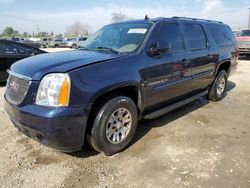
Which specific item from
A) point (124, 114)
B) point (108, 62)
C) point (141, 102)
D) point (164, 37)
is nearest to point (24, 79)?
point (108, 62)

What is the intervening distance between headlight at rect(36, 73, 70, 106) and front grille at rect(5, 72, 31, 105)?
224 mm

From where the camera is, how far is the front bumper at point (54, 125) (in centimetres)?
263

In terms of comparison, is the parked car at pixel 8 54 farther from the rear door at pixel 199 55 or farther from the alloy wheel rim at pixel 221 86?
the alloy wheel rim at pixel 221 86

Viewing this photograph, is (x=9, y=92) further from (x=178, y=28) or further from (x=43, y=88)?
(x=178, y=28)

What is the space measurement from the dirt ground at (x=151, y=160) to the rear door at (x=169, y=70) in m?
0.66

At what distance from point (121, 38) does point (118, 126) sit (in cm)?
147

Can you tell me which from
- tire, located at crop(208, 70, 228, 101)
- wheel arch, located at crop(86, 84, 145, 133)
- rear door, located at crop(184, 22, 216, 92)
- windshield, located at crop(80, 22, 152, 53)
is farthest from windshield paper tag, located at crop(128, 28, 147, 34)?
tire, located at crop(208, 70, 228, 101)

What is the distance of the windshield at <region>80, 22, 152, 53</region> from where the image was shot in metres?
3.66

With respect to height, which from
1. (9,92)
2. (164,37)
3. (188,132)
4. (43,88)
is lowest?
(188,132)

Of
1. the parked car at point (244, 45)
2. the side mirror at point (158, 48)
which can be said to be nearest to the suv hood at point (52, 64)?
the side mirror at point (158, 48)

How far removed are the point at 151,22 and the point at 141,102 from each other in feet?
4.48

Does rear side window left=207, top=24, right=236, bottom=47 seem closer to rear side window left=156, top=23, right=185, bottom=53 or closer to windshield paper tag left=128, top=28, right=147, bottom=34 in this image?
rear side window left=156, top=23, right=185, bottom=53

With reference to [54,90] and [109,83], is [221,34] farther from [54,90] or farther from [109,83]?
[54,90]

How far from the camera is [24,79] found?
290 centimetres
